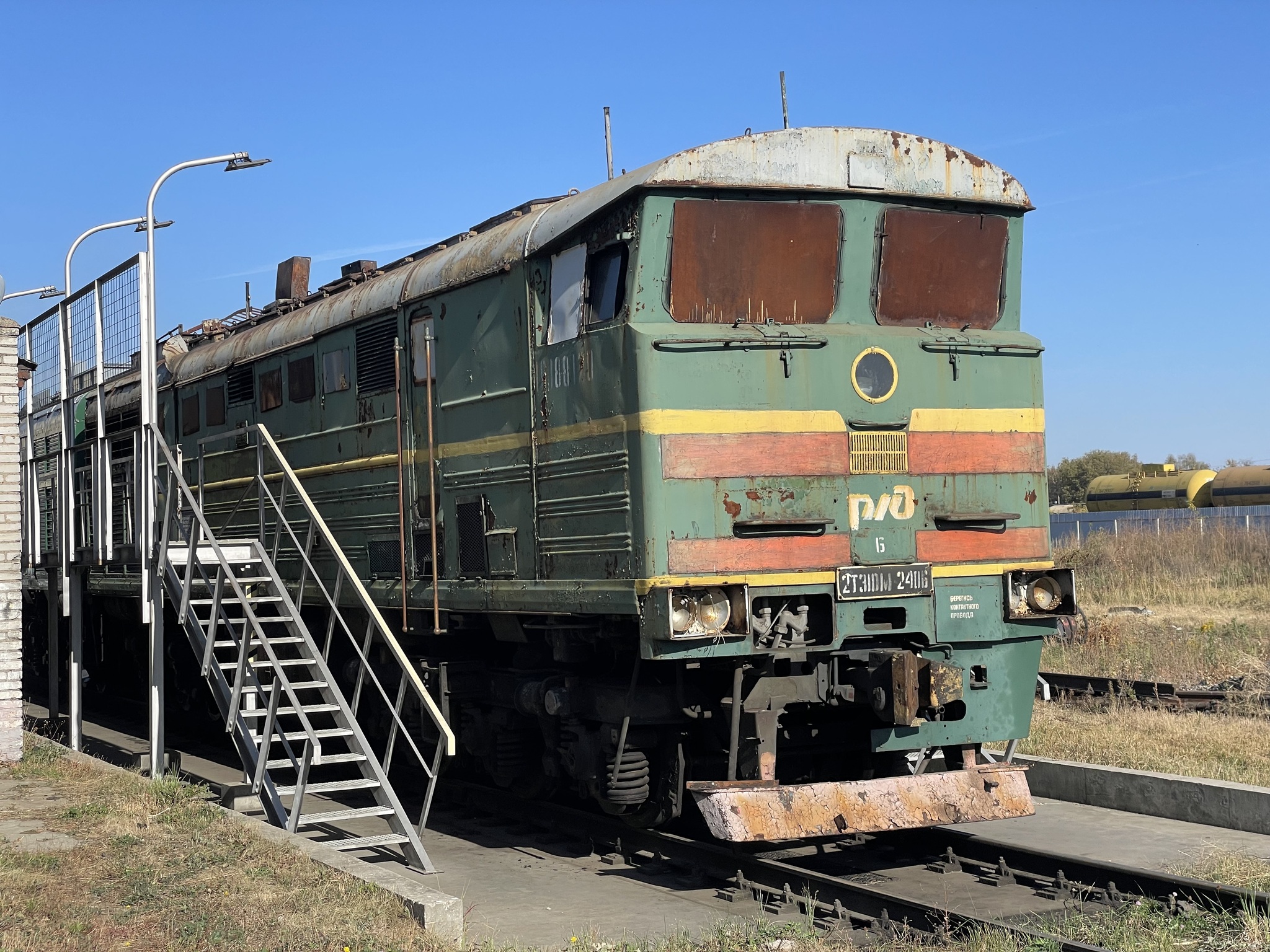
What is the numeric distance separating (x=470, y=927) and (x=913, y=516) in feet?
12.0

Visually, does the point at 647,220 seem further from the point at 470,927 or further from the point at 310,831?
the point at 310,831

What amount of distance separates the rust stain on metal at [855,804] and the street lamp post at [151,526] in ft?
18.0

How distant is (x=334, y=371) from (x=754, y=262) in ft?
16.2

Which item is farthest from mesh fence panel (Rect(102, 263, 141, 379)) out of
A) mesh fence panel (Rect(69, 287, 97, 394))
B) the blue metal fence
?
the blue metal fence

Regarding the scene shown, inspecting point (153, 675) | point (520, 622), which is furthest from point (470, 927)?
point (153, 675)

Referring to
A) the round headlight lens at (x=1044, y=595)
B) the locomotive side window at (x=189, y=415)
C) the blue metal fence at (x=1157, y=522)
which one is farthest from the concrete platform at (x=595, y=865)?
the blue metal fence at (x=1157, y=522)

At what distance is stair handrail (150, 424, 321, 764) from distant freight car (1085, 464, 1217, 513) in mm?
43212

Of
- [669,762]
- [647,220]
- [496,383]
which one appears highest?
[647,220]

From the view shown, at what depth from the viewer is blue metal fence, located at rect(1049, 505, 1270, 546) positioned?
34500mm

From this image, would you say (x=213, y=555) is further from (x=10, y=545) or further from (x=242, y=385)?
(x=242, y=385)

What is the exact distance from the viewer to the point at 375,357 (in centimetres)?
1136

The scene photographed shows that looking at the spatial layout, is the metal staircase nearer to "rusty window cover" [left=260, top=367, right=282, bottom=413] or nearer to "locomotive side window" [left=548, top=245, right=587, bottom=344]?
"rusty window cover" [left=260, top=367, right=282, bottom=413]

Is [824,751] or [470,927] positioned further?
[824,751]

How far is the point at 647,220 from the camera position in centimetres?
817
